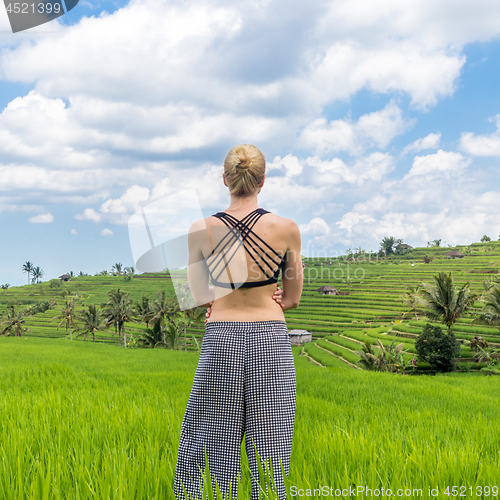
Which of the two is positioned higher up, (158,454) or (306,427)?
(158,454)

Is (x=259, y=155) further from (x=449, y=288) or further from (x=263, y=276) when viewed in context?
(x=449, y=288)

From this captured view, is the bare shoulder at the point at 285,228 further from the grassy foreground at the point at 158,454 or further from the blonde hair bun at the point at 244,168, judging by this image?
the grassy foreground at the point at 158,454

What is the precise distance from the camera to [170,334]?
44.5 m

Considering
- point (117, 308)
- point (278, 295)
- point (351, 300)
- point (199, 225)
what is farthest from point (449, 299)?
point (117, 308)

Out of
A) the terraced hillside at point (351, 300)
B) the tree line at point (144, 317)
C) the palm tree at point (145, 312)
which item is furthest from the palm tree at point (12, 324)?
the palm tree at point (145, 312)

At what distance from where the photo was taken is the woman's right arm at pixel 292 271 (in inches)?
78.9

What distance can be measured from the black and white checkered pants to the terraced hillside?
3876 cm

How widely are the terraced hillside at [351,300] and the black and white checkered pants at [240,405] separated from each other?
38758mm

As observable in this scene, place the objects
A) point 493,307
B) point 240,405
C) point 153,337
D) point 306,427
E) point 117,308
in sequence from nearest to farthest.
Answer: point 240,405, point 306,427, point 493,307, point 153,337, point 117,308

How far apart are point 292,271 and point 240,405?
0.75 meters

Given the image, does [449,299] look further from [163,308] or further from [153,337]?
[163,308]

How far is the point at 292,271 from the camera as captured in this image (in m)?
2.06

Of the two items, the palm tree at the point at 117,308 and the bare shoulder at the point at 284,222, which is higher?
the bare shoulder at the point at 284,222

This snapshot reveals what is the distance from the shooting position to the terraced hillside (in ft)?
145
